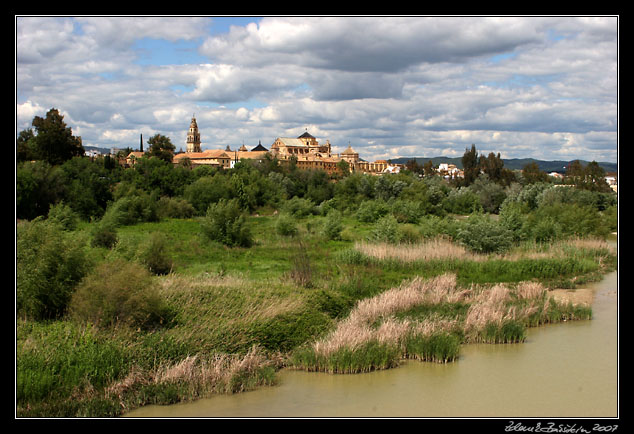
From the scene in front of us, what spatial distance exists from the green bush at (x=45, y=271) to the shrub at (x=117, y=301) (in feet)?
1.50

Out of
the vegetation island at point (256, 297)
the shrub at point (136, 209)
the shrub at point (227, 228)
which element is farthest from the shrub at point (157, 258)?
the shrub at point (136, 209)

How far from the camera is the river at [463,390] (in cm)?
1084

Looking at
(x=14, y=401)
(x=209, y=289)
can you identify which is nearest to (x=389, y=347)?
(x=209, y=289)

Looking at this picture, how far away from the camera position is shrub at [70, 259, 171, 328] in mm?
12594

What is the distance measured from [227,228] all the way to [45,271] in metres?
16.6

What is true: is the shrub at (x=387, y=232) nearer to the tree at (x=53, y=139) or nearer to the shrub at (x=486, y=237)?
the shrub at (x=486, y=237)

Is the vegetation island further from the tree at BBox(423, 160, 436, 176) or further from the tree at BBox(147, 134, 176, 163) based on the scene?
the tree at BBox(423, 160, 436, 176)

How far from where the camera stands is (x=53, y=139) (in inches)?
2039

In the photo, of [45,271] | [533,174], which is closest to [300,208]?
[45,271]

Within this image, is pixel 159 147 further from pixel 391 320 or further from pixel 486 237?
pixel 391 320

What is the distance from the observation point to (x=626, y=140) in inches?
447

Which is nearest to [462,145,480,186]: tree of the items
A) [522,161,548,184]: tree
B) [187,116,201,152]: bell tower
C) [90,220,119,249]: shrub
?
[522,161,548,184]: tree

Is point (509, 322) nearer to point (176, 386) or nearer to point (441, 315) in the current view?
point (441, 315)

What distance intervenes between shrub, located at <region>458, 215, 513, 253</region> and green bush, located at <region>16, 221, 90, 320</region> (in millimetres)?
17647
